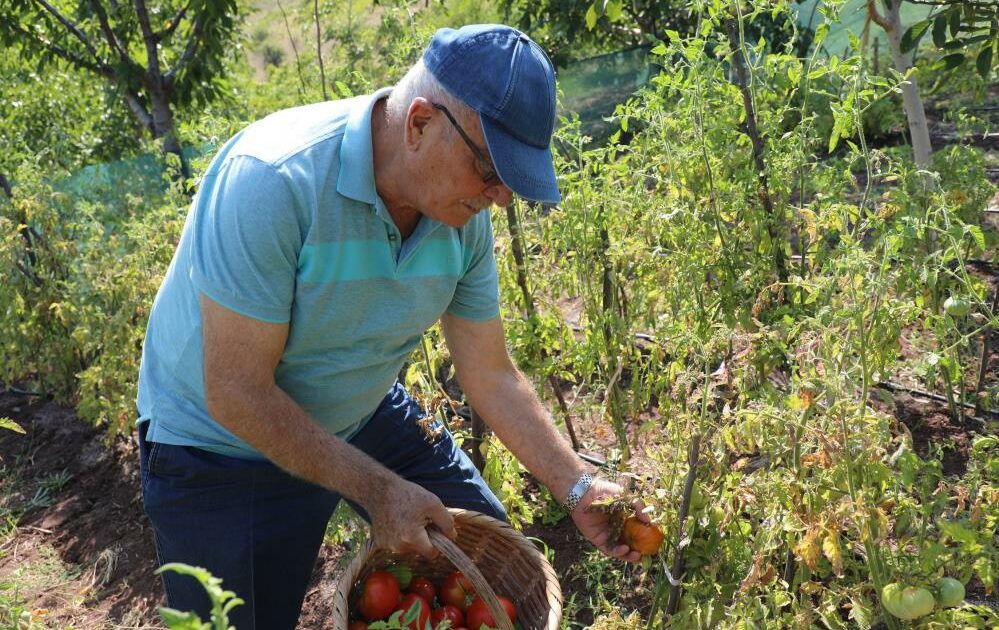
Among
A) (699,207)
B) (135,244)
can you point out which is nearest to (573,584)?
(699,207)

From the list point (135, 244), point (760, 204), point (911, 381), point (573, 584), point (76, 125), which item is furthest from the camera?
point (76, 125)

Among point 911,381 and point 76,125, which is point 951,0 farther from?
point 76,125

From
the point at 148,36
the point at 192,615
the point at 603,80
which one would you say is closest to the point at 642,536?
the point at 192,615

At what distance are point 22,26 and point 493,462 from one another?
5.39 m

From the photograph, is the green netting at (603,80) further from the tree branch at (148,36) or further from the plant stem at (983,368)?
the plant stem at (983,368)

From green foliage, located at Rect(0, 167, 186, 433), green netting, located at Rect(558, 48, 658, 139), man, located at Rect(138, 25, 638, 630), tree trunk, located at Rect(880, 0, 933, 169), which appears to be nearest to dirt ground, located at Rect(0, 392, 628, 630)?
green foliage, located at Rect(0, 167, 186, 433)

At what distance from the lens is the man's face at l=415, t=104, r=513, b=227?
1.68 meters

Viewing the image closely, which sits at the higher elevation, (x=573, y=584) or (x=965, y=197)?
(x=965, y=197)

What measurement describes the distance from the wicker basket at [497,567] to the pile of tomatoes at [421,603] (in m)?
0.03

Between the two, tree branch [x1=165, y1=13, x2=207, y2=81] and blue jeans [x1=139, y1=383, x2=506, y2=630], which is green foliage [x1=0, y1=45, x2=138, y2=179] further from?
blue jeans [x1=139, y1=383, x2=506, y2=630]

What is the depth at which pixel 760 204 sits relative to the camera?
2.61 metres

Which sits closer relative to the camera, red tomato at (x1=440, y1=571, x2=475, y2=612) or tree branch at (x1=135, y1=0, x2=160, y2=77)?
red tomato at (x1=440, y1=571, x2=475, y2=612)

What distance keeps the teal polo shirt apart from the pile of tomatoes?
1.09 ft

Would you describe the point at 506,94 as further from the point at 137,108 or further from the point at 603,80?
the point at 603,80
